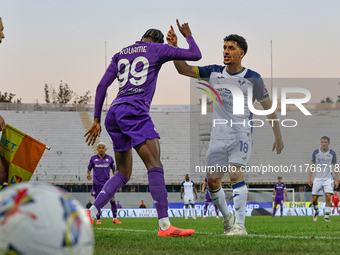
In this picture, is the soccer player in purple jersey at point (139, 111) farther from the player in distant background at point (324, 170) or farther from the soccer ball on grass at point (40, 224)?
the player in distant background at point (324, 170)

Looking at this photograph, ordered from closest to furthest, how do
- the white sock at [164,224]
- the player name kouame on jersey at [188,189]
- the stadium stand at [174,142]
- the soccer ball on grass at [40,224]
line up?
the soccer ball on grass at [40,224], the white sock at [164,224], the player name kouame on jersey at [188,189], the stadium stand at [174,142]

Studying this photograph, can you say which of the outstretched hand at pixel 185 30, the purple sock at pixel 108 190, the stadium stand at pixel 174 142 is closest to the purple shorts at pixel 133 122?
the purple sock at pixel 108 190

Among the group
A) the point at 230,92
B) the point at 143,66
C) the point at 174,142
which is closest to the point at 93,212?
the point at 143,66

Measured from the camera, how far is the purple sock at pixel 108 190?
498 cm

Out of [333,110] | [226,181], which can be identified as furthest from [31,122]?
[333,110]

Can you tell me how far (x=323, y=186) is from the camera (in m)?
14.4

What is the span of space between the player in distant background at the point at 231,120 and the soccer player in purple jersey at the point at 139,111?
1.07 metres

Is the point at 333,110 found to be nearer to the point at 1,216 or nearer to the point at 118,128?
the point at 118,128

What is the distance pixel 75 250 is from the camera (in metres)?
1.80

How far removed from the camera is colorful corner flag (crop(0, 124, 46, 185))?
4750 millimetres

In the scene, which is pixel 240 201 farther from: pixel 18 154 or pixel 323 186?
pixel 323 186

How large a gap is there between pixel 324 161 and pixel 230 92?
30.2 feet

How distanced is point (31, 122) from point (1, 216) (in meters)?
40.0

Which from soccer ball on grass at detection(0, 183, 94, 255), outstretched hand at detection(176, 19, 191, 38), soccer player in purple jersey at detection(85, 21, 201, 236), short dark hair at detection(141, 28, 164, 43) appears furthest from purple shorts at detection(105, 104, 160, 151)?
soccer ball on grass at detection(0, 183, 94, 255)
